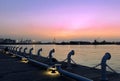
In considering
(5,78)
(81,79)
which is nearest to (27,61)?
(5,78)

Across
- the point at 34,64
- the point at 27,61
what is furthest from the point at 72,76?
the point at 27,61

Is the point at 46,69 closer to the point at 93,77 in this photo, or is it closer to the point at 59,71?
the point at 59,71

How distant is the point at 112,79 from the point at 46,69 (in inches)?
167

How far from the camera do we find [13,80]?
32.3 ft

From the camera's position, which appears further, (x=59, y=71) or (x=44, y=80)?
(x=59, y=71)

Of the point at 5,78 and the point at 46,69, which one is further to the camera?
the point at 46,69

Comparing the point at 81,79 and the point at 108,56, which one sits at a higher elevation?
the point at 108,56

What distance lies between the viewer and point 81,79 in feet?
28.0

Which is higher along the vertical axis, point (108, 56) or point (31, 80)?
point (108, 56)

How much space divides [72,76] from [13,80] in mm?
2608

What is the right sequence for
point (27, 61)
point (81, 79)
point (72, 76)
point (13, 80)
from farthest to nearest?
point (27, 61) < point (13, 80) < point (72, 76) < point (81, 79)

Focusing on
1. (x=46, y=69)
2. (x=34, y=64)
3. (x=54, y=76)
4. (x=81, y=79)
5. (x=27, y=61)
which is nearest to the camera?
(x=81, y=79)

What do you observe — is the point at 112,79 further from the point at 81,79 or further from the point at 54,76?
the point at 54,76

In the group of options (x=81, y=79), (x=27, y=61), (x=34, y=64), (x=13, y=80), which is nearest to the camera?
(x=81, y=79)
